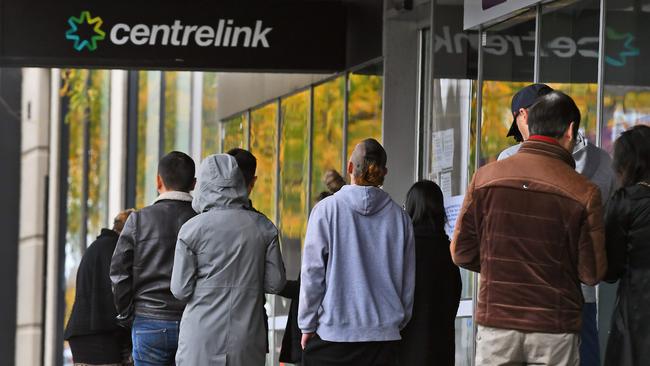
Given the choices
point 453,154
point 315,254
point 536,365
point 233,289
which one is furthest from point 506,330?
point 453,154

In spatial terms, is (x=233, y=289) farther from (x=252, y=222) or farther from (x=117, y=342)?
(x=117, y=342)

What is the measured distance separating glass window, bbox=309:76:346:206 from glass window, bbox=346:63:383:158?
1.28 feet

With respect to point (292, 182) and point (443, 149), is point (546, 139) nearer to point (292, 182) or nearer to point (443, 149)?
point (443, 149)

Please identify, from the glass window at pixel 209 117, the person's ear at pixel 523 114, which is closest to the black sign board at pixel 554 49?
the person's ear at pixel 523 114

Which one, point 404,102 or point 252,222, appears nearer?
point 252,222

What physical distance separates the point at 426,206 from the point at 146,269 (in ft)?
5.48

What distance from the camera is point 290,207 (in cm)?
1748

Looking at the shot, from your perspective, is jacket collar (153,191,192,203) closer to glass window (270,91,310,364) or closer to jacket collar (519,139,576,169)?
jacket collar (519,139,576,169)

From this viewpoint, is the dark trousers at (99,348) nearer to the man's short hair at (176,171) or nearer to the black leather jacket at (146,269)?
the black leather jacket at (146,269)

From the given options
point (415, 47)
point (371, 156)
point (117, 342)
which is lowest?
point (117, 342)

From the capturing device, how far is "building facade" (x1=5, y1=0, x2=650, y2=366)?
31.0 ft

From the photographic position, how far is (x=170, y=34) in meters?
13.5

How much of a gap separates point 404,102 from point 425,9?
34.9 inches

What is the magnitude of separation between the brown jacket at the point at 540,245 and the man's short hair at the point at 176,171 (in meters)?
2.86
